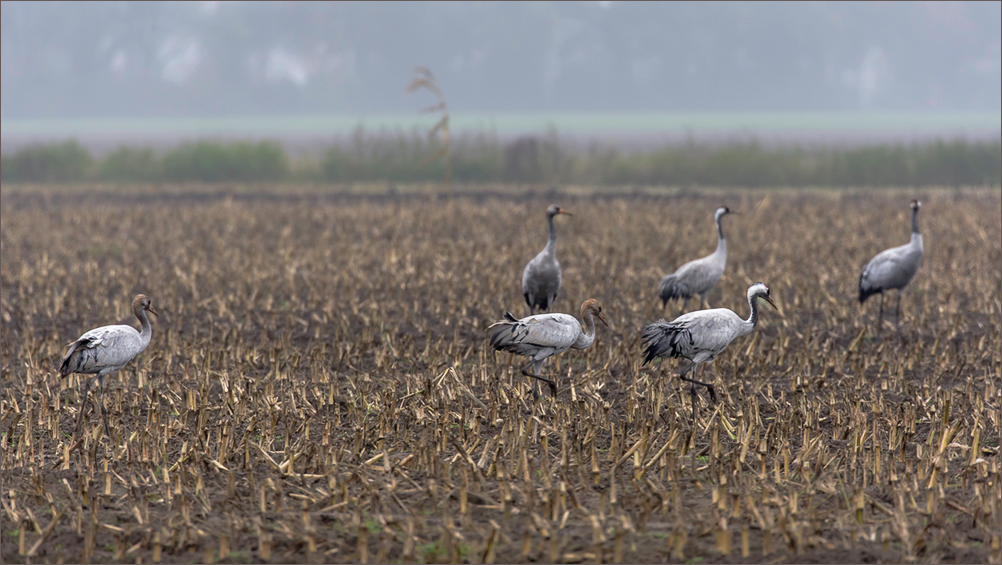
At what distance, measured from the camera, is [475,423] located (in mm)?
6223

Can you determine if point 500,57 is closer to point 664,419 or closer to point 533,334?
point 533,334

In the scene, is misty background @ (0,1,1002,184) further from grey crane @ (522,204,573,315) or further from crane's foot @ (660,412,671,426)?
crane's foot @ (660,412,671,426)

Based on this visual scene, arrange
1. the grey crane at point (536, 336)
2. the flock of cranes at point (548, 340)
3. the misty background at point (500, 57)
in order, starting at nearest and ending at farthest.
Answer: the flock of cranes at point (548, 340)
the grey crane at point (536, 336)
the misty background at point (500, 57)

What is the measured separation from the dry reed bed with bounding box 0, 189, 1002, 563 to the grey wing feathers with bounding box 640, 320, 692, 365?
1.08 feet

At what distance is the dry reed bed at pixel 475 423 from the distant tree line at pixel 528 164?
15819 mm

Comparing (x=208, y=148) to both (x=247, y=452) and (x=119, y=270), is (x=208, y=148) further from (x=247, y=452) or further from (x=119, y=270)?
(x=247, y=452)

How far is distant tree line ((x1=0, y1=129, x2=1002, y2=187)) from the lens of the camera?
2859 cm

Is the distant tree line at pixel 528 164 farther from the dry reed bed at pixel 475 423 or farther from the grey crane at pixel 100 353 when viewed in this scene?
the grey crane at pixel 100 353

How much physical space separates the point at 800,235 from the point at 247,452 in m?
12.2

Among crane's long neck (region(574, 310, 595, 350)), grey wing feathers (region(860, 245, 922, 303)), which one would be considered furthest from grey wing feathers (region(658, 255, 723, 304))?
crane's long neck (region(574, 310, 595, 350))

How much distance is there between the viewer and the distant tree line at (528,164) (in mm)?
28594

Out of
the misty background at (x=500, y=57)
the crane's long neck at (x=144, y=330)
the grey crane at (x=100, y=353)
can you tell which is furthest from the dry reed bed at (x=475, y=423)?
the misty background at (x=500, y=57)

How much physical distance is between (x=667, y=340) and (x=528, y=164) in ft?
81.2

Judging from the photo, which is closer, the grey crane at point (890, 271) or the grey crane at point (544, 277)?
the grey crane at point (544, 277)
